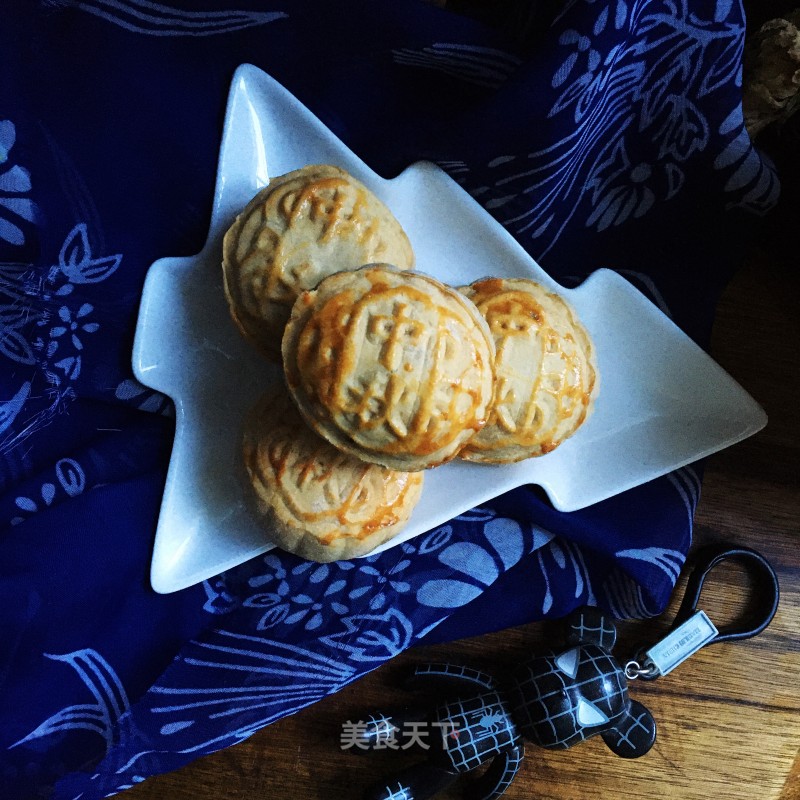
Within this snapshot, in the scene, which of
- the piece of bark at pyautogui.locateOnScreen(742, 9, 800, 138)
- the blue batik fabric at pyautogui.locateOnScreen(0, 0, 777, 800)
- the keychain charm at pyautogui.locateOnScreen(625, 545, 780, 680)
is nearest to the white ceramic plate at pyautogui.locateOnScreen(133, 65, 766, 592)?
the blue batik fabric at pyautogui.locateOnScreen(0, 0, 777, 800)

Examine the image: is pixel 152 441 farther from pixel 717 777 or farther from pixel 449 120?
pixel 717 777

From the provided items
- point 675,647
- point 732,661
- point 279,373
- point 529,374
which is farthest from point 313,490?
point 732,661

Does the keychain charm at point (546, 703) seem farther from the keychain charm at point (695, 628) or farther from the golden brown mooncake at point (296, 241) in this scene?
the golden brown mooncake at point (296, 241)

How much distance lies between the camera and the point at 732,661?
1143 mm

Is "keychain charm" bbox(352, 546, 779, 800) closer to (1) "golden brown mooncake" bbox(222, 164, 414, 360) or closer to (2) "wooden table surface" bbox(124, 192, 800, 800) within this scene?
(2) "wooden table surface" bbox(124, 192, 800, 800)

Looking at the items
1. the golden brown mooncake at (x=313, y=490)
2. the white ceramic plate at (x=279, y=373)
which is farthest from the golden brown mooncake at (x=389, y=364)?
the white ceramic plate at (x=279, y=373)

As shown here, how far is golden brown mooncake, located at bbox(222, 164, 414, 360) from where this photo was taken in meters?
0.88

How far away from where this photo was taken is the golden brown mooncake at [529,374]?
894mm

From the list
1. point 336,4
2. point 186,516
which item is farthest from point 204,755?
point 336,4

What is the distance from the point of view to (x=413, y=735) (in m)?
1.06

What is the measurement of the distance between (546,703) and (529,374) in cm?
45

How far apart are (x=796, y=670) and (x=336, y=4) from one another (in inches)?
47.8

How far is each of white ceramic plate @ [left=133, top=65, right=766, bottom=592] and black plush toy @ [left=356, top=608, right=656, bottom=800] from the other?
215mm

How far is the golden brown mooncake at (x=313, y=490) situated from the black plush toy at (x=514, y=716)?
288mm
